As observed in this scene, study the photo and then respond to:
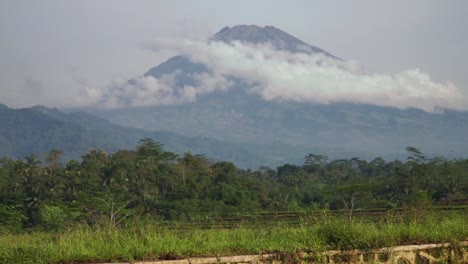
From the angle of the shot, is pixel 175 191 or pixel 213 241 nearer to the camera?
pixel 213 241

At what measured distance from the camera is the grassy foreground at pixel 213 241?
6.95m

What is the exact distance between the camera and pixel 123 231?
8797 mm

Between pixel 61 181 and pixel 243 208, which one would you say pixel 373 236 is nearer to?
pixel 243 208

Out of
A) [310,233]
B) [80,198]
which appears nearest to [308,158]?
[80,198]

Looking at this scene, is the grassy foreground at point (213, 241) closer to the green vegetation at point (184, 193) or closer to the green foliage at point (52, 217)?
the green vegetation at point (184, 193)

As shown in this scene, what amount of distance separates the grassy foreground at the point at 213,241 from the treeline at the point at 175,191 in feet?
97.4

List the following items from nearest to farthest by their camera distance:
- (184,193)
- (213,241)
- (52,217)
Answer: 1. (213,241)
2. (52,217)
3. (184,193)

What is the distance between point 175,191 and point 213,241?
139ft

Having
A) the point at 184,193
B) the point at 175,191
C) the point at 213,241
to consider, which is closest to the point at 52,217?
the point at 184,193

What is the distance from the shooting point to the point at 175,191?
49688mm

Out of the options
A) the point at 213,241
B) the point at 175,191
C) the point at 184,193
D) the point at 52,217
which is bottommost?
the point at 52,217

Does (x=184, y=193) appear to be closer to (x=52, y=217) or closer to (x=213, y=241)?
(x=52, y=217)

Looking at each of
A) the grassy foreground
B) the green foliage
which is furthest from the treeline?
the grassy foreground

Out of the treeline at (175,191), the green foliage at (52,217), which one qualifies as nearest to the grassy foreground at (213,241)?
the treeline at (175,191)
